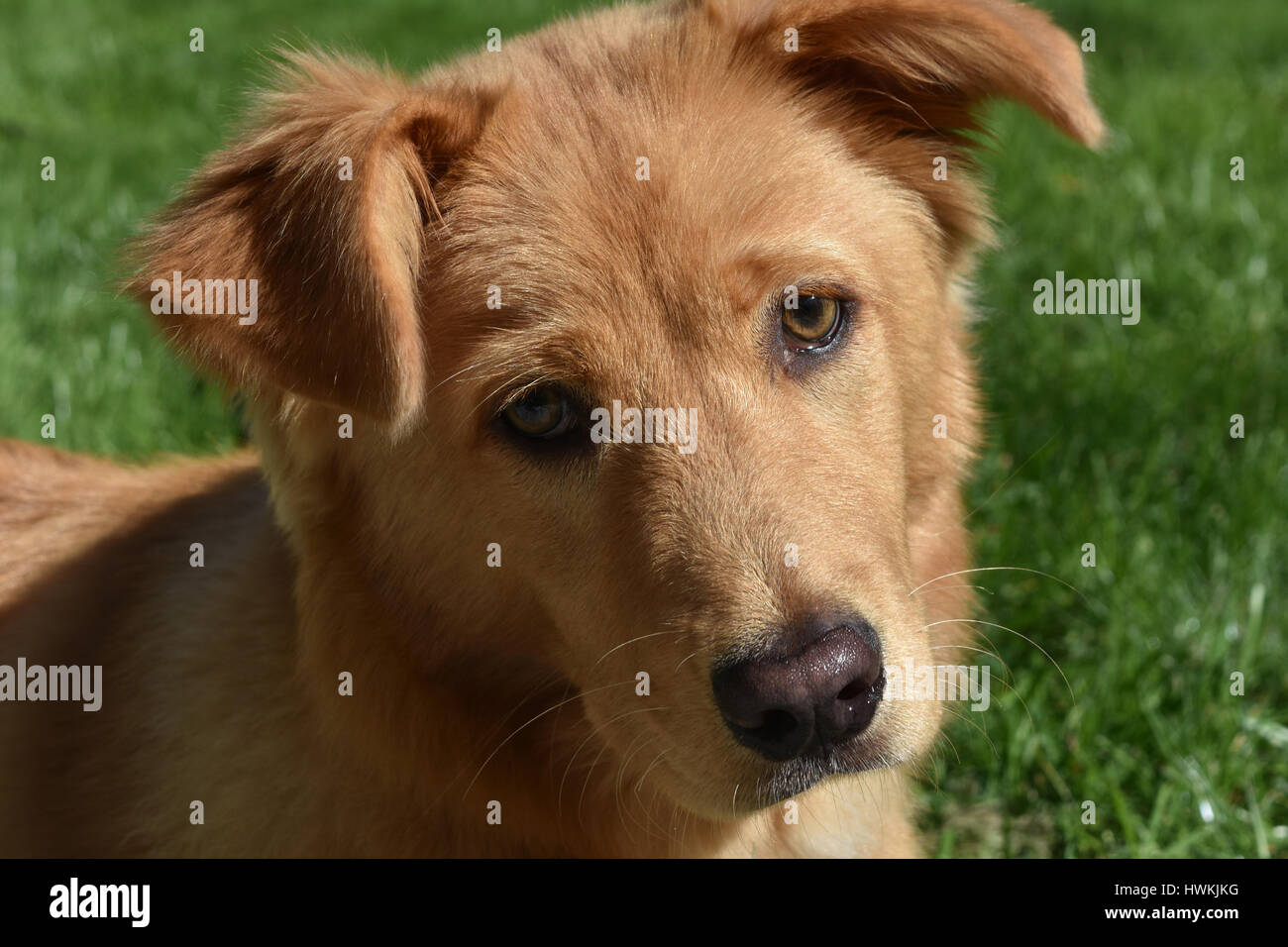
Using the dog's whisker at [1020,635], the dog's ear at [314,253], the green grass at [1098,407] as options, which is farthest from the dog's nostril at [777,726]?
the green grass at [1098,407]

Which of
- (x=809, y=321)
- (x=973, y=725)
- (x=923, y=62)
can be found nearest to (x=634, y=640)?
(x=809, y=321)

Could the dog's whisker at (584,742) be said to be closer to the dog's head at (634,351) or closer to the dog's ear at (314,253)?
the dog's head at (634,351)

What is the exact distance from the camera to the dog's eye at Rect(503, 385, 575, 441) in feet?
8.55

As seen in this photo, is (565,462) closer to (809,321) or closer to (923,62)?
(809,321)

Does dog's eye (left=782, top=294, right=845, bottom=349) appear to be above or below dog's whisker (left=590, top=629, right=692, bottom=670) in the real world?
above

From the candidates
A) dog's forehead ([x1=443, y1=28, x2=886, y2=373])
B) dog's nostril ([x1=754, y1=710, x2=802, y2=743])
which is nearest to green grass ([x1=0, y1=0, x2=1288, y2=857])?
dog's forehead ([x1=443, y1=28, x2=886, y2=373])

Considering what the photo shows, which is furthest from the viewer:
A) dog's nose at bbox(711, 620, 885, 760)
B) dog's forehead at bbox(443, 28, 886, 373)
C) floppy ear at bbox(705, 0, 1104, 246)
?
floppy ear at bbox(705, 0, 1104, 246)

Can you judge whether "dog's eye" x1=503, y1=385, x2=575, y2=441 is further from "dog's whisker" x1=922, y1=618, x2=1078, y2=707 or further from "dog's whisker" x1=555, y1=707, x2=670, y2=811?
"dog's whisker" x1=922, y1=618, x2=1078, y2=707

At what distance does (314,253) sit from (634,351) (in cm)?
62

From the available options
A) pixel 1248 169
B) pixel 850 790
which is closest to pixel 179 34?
pixel 1248 169

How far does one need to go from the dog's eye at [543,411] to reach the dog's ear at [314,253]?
215 mm

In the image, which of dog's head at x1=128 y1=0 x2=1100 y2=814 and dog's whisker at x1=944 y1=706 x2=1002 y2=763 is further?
dog's whisker at x1=944 y1=706 x2=1002 y2=763

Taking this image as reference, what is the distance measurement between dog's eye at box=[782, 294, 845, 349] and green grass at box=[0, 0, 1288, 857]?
1236mm
